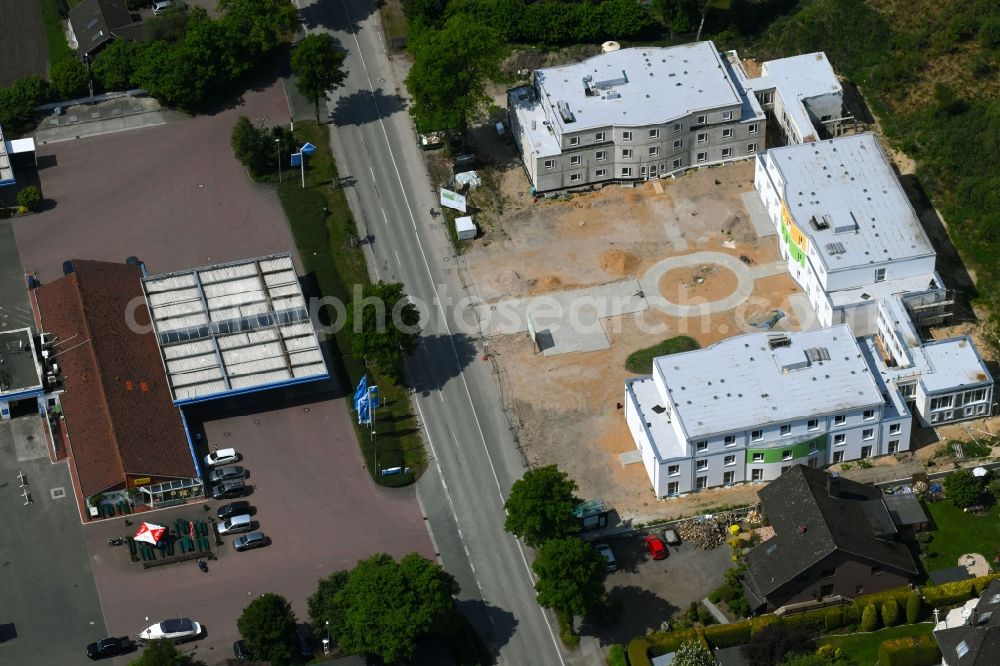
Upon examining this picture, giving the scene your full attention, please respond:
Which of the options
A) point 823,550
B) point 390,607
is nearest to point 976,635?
point 823,550

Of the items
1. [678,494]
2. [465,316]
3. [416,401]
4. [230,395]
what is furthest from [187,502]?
[678,494]

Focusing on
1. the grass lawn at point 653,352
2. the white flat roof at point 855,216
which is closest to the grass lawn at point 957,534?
the white flat roof at point 855,216

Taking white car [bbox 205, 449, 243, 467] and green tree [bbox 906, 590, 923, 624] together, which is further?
white car [bbox 205, 449, 243, 467]

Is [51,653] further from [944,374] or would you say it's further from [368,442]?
[944,374]

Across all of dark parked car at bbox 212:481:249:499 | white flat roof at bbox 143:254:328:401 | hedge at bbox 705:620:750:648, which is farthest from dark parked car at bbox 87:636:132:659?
hedge at bbox 705:620:750:648

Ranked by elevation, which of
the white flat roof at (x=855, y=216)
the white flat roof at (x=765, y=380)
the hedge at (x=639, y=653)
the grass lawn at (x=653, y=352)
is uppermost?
the white flat roof at (x=855, y=216)

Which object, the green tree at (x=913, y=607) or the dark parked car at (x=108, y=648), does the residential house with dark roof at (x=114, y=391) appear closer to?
the dark parked car at (x=108, y=648)

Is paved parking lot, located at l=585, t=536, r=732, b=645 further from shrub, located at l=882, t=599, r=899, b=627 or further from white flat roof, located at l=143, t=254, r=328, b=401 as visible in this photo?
white flat roof, located at l=143, t=254, r=328, b=401
